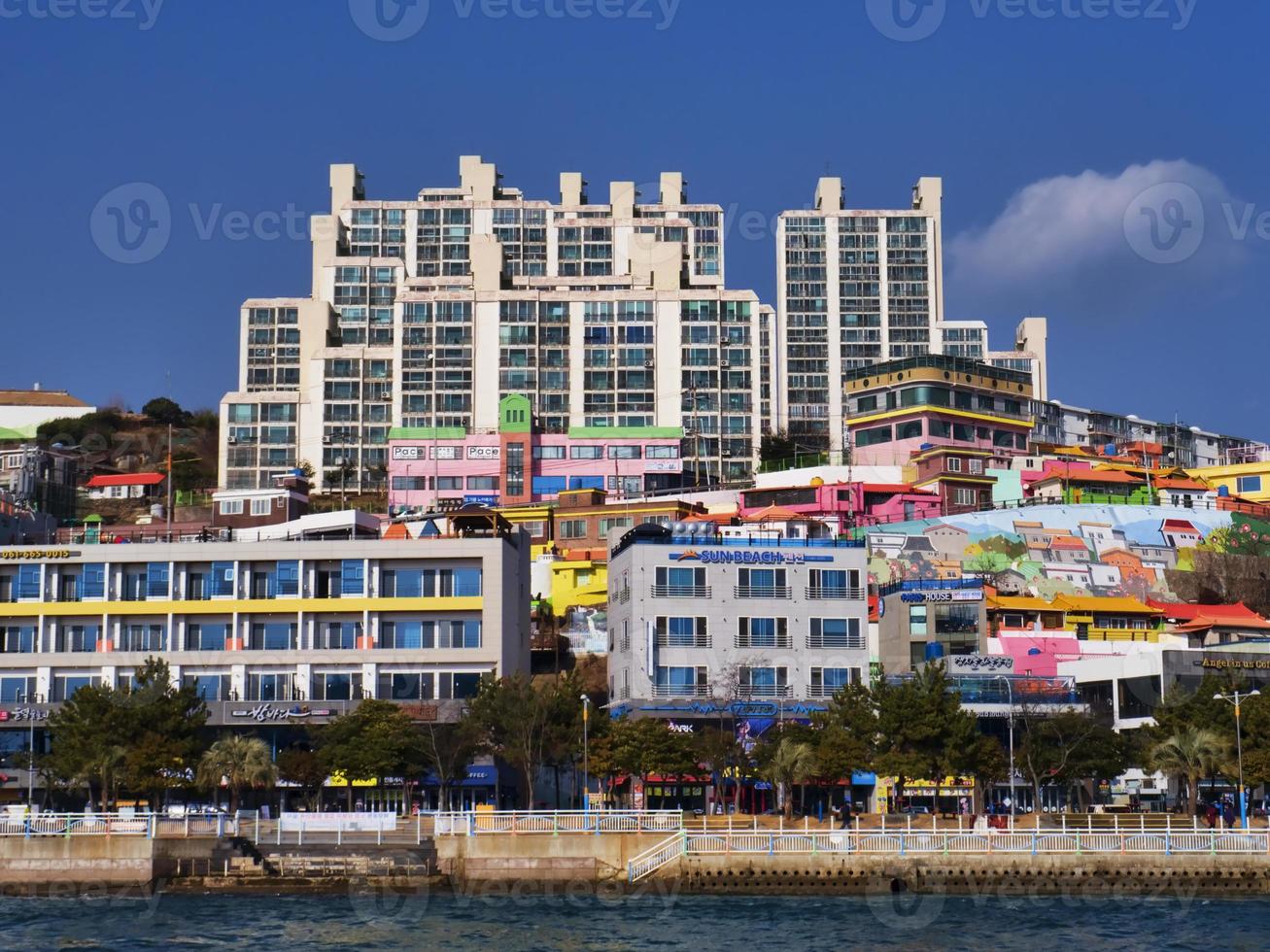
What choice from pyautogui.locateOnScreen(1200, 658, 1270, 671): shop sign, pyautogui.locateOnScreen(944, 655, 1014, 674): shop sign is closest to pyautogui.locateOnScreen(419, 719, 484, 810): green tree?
pyautogui.locateOnScreen(944, 655, 1014, 674): shop sign

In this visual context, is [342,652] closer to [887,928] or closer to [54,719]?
[54,719]

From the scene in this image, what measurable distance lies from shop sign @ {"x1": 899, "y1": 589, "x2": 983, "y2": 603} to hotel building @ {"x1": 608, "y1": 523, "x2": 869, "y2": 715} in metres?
13.5

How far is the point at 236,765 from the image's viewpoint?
8856 centimetres

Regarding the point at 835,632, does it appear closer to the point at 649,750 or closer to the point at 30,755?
the point at 649,750

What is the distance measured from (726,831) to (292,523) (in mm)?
77039

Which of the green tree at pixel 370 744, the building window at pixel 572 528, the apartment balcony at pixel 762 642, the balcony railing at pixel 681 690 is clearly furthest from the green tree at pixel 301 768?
the building window at pixel 572 528

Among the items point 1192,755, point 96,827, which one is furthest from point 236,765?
point 1192,755

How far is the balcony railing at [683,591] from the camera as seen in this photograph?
103 meters

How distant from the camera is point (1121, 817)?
263 feet

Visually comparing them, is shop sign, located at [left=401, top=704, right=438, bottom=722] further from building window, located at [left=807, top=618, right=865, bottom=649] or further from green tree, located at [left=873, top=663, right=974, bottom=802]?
green tree, located at [left=873, top=663, right=974, bottom=802]

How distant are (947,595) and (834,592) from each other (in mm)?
15421

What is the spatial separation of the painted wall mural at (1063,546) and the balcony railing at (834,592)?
2918cm

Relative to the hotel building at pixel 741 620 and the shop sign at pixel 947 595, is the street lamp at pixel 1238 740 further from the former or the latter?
the shop sign at pixel 947 595

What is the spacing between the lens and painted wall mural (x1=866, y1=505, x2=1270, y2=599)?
138m
